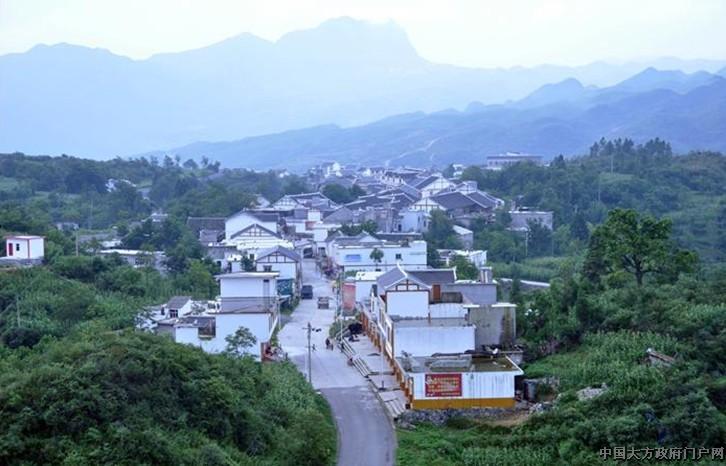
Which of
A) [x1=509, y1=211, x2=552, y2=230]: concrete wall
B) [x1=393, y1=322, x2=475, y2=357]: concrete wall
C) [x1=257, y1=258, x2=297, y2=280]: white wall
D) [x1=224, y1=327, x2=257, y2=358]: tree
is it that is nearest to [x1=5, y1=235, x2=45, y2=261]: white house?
[x1=257, y1=258, x2=297, y2=280]: white wall

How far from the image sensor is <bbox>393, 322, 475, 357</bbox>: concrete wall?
12836 mm

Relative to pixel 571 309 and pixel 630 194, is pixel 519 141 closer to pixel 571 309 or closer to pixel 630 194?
pixel 630 194

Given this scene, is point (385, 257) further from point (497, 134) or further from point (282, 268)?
point (497, 134)

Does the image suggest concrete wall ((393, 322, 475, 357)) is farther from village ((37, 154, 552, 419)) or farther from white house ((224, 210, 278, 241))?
white house ((224, 210, 278, 241))

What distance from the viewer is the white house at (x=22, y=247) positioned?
58.2 feet

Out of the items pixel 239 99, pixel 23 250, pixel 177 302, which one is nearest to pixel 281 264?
pixel 177 302

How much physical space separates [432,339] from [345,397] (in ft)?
4.76

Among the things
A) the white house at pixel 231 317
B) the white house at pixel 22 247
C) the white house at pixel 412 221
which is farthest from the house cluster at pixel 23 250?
the white house at pixel 412 221

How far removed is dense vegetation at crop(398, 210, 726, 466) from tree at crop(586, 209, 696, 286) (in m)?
0.02

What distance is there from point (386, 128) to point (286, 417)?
72782 millimetres

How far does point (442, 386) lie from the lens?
11.6 meters

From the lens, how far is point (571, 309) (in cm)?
1426

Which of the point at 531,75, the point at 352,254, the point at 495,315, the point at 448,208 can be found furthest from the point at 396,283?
the point at 531,75

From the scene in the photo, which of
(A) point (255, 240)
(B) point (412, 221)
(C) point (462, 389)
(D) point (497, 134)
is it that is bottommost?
(C) point (462, 389)
